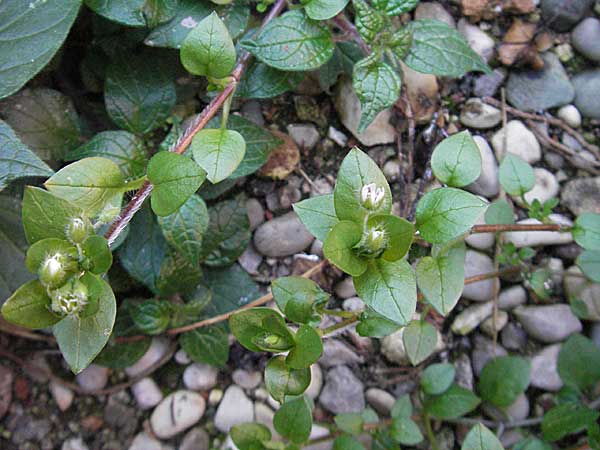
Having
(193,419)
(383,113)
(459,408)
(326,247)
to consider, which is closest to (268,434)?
(193,419)

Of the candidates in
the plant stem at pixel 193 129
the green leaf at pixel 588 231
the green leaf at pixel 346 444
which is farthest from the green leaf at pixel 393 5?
the green leaf at pixel 346 444

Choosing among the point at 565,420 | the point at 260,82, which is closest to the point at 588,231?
the point at 565,420

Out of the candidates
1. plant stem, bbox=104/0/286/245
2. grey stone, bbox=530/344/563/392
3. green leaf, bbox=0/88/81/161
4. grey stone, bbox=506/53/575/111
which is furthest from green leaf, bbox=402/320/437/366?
green leaf, bbox=0/88/81/161

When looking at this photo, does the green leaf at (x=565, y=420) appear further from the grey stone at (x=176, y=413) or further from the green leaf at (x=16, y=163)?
the green leaf at (x=16, y=163)

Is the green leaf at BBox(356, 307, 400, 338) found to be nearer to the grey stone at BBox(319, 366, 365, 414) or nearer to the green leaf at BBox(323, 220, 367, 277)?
the green leaf at BBox(323, 220, 367, 277)

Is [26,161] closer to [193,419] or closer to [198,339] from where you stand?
[198,339]

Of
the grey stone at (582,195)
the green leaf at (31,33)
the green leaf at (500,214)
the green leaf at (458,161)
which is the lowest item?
the grey stone at (582,195)
